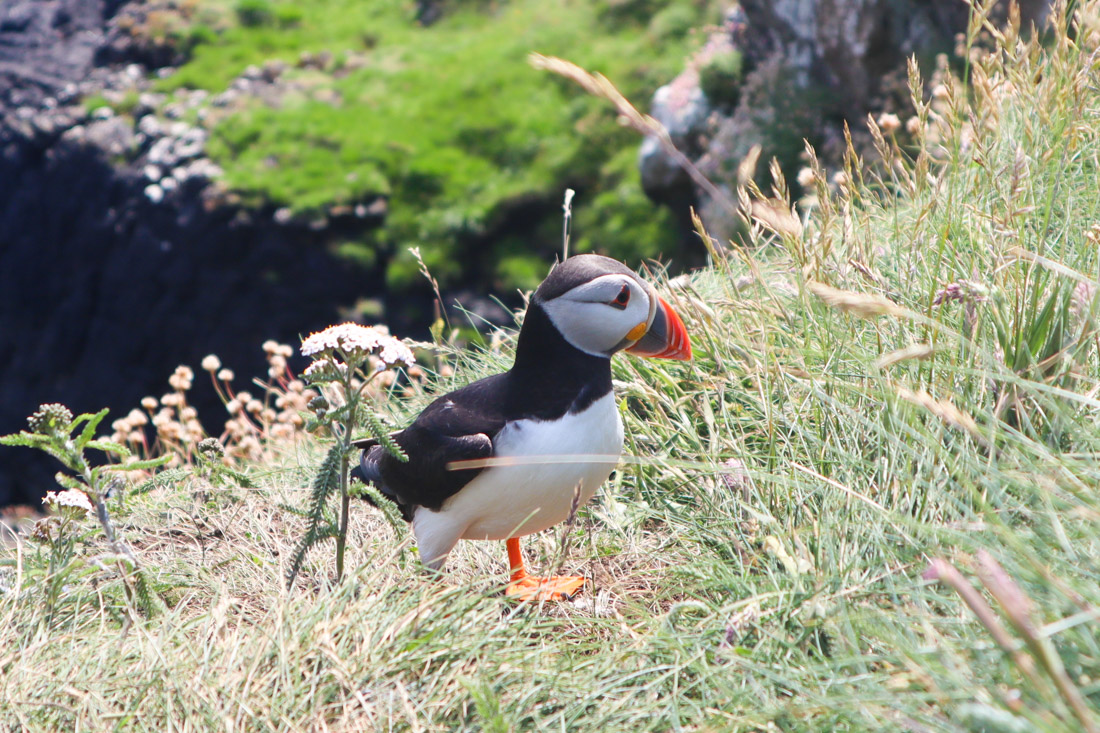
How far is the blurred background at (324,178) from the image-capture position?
38.2 feet

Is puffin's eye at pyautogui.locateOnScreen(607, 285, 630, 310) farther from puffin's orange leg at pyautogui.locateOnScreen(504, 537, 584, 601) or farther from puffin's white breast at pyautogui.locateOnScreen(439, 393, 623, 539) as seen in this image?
puffin's orange leg at pyautogui.locateOnScreen(504, 537, 584, 601)

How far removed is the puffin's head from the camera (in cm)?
259

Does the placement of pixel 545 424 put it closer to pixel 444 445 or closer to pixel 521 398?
pixel 521 398

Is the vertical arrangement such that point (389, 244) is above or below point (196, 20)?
below

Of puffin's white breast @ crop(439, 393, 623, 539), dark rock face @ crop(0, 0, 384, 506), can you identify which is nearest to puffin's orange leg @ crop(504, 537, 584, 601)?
puffin's white breast @ crop(439, 393, 623, 539)

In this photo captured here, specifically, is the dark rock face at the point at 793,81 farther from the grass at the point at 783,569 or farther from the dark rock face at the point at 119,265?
the grass at the point at 783,569

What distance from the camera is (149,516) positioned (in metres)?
3.69

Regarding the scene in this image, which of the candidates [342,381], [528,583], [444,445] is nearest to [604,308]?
[444,445]

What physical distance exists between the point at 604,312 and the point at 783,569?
87cm

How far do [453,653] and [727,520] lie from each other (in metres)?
0.92

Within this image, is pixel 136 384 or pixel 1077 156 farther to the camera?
pixel 136 384

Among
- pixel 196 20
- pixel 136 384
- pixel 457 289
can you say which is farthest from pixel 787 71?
pixel 196 20

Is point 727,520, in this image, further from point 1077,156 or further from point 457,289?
point 457,289

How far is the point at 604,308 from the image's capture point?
2602 millimetres
